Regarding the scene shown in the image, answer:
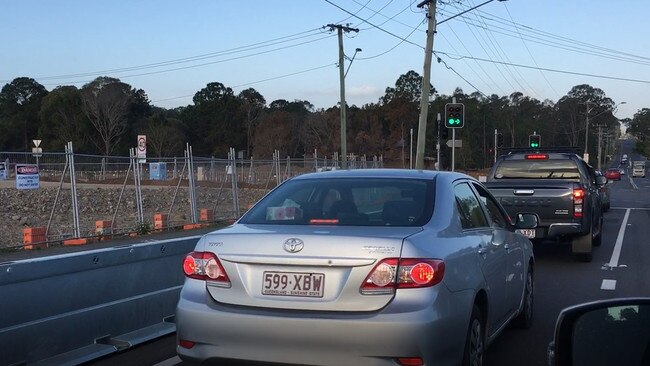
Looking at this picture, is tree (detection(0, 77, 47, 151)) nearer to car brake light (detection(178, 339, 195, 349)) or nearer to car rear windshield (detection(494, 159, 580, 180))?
car rear windshield (detection(494, 159, 580, 180))

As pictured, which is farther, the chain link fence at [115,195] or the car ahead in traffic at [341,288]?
the chain link fence at [115,195]

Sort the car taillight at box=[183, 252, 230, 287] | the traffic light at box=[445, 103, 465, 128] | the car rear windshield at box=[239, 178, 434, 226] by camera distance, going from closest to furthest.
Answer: the car taillight at box=[183, 252, 230, 287] < the car rear windshield at box=[239, 178, 434, 226] < the traffic light at box=[445, 103, 465, 128]

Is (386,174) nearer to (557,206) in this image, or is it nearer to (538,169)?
(557,206)

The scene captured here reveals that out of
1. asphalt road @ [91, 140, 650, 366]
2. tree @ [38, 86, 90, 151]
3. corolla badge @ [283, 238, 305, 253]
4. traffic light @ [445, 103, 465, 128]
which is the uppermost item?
tree @ [38, 86, 90, 151]

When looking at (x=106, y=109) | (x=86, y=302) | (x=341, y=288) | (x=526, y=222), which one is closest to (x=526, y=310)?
(x=526, y=222)

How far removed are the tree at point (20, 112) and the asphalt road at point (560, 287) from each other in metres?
63.5

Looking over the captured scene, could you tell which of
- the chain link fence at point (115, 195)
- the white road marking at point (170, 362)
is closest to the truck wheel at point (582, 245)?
the chain link fence at point (115, 195)

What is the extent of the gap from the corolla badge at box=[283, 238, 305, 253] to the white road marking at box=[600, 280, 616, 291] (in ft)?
22.4

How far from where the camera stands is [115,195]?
26.1 m

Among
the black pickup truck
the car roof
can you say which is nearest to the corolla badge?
the car roof

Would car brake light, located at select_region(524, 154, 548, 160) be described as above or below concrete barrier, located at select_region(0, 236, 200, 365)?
above

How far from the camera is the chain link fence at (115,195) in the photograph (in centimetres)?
1755

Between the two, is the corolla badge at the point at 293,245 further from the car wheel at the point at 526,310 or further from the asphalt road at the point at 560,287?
the car wheel at the point at 526,310

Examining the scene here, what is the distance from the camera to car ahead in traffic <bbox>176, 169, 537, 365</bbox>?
14.0ft
